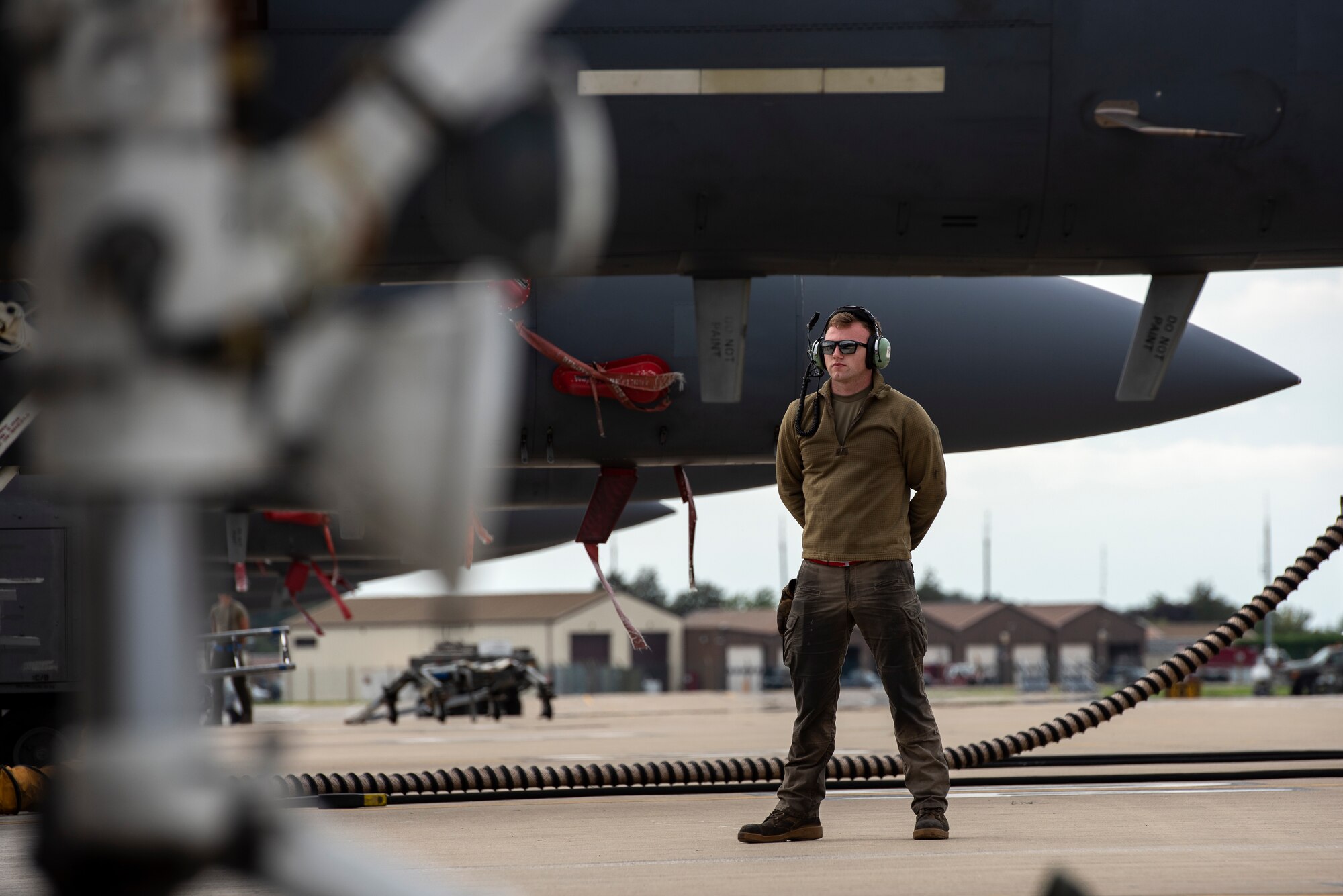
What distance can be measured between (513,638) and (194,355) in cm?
7667

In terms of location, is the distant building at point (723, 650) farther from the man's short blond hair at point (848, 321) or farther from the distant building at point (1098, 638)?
the man's short blond hair at point (848, 321)

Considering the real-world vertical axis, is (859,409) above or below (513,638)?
above

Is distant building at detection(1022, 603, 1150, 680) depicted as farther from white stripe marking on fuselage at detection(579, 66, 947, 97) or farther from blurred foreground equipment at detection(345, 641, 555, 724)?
white stripe marking on fuselage at detection(579, 66, 947, 97)

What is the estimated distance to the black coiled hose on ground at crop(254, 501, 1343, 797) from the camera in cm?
660

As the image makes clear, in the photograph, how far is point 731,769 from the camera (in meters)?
6.71

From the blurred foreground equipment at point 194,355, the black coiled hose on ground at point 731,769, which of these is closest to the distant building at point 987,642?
the black coiled hose on ground at point 731,769

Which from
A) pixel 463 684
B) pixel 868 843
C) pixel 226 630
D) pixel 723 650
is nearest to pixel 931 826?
pixel 868 843

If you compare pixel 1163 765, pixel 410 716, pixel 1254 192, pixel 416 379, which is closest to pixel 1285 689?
pixel 410 716

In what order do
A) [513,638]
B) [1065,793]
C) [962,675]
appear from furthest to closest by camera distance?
[513,638] < [962,675] < [1065,793]

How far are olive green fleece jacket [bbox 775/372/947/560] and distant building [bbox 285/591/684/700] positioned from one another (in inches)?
2404

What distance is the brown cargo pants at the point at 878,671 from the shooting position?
493 cm

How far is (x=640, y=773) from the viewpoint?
6621 mm

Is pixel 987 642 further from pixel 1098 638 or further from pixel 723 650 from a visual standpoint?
pixel 723 650

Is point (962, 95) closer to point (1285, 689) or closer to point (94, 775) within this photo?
point (94, 775)
